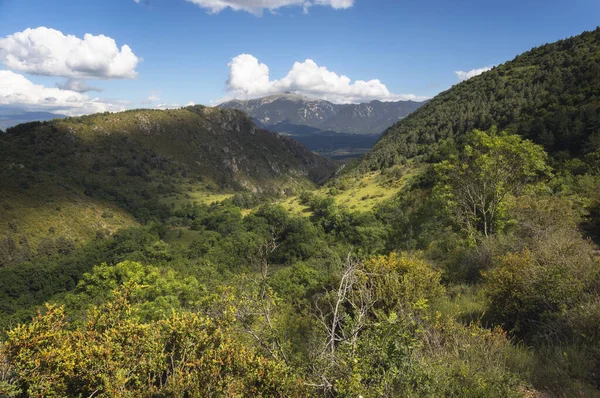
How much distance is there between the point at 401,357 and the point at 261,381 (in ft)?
10.9

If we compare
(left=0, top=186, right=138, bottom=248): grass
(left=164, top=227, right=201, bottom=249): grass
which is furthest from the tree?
(left=0, top=186, right=138, bottom=248): grass

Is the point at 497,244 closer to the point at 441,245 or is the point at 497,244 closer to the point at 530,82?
the point at 441,245

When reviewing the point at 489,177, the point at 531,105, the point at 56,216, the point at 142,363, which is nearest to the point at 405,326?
the point at 142,363

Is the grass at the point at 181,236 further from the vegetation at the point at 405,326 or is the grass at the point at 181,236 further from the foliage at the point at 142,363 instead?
the foliage at the point at 142,363

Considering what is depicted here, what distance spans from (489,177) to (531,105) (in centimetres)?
6688

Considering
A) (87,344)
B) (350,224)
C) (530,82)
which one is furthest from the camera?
(530,82)

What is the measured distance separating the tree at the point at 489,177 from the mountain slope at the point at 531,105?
30378 millimetres

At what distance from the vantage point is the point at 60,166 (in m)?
155

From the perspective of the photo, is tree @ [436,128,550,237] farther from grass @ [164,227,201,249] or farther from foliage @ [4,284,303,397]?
grass @ [164,227,201,249]

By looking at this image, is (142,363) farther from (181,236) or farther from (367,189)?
(181,236)

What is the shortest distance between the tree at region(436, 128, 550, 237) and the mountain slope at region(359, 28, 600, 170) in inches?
1196

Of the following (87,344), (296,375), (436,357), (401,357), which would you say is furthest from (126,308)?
(436,357)

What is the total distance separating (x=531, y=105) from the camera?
67.6 m

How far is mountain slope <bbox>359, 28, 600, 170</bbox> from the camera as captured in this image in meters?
47.1
